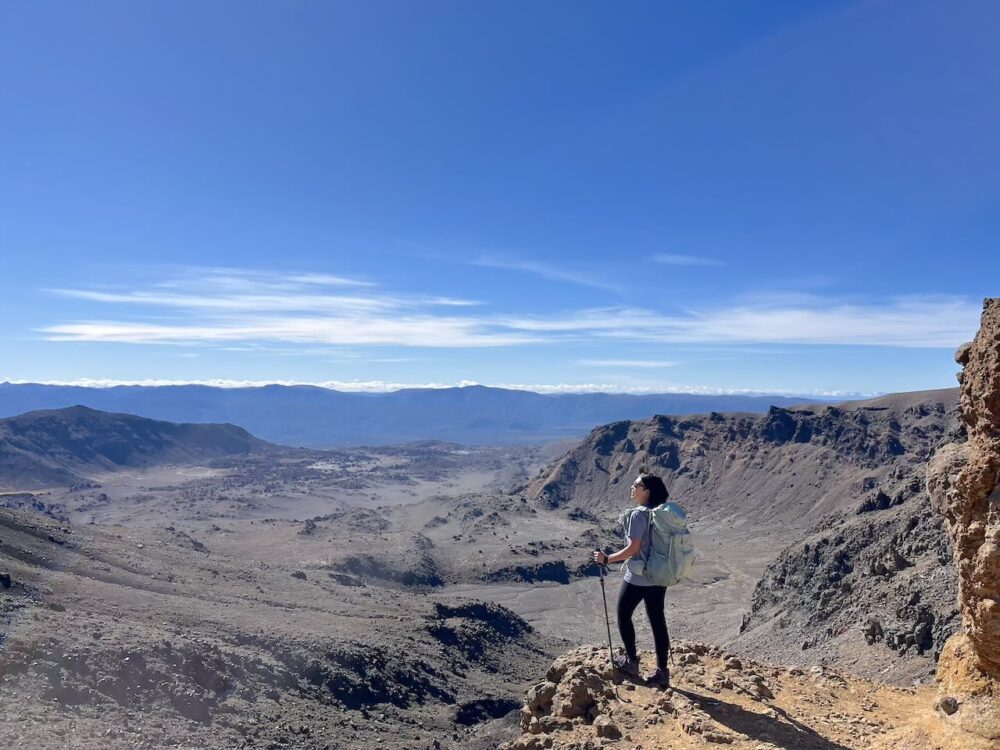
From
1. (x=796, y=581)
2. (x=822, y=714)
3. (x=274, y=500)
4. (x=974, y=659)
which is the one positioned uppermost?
(x=974, y=659)

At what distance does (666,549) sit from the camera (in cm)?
683

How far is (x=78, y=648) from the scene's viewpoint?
19.2 m

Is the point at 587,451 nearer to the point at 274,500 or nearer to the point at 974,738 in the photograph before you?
the point at 274,500

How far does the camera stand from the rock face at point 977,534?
5750 millimetres

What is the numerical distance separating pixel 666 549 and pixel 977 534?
273 cm

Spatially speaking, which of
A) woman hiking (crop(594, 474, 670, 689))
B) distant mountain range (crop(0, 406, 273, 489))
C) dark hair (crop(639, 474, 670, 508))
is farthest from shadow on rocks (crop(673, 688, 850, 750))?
distant mountain range (crop(0, 406, 273, 489))

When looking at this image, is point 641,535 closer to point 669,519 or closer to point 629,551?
point 629,551

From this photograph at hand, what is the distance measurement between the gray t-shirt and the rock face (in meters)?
2.82

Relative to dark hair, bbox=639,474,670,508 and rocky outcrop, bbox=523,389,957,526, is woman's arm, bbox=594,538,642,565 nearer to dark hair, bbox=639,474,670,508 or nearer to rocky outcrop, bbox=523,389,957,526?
dark hair, bbox=639,474,670,508

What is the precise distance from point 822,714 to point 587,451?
4584 inches

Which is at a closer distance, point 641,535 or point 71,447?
point 641,535

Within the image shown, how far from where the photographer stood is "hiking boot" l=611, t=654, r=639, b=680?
7.68m

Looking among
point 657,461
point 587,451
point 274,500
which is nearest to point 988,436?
point 657,461

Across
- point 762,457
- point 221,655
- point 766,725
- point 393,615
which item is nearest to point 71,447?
point 762,457
